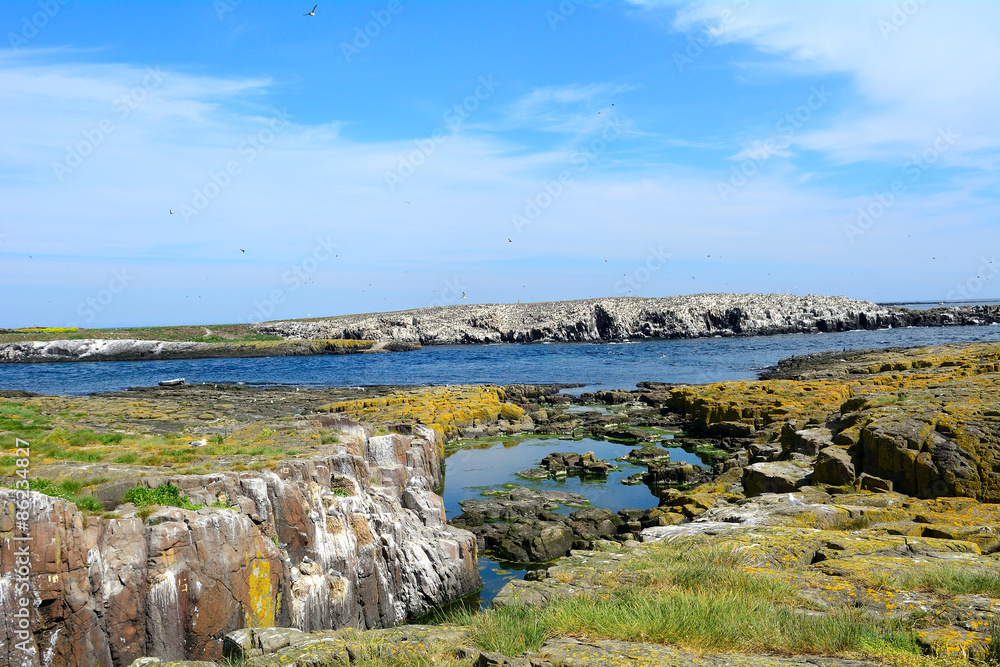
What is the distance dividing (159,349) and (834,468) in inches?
4552

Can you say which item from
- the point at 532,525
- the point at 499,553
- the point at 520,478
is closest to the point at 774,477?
the point at 532,525

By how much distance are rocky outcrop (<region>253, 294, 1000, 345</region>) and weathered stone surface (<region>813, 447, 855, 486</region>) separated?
4222 inches

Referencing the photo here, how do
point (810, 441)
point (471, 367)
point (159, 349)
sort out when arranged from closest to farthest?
1. point (810, 441)
2. point (471, 367)
3. point (159, 349)

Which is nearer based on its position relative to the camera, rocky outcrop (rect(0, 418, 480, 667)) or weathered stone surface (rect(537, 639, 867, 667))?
weathered stone surface (rect(537, 639, 867, 667))

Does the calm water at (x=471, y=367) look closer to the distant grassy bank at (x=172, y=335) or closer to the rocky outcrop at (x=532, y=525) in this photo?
the distant grassy bank at (x=172, y=335)

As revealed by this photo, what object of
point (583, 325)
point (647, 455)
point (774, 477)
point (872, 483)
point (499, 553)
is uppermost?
point (583, 325)

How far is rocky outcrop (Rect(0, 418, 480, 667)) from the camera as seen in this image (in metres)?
8.15

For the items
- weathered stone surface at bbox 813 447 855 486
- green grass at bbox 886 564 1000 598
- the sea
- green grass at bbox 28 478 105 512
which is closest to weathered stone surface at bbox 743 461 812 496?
weathered stone surface at bbox 813 447 855 486

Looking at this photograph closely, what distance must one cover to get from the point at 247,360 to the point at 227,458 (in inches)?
3679

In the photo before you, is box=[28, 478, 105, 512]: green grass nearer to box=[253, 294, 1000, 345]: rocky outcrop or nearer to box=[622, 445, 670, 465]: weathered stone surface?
box=[622, 445, 670, 465]: weathered stone surface

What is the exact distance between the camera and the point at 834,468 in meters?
14.5

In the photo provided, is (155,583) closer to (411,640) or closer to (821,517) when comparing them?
(411,640)

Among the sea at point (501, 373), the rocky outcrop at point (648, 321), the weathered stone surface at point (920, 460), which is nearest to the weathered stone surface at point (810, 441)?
the weathered stone surface at point (920, 460)

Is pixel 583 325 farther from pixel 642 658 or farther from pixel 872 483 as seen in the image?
pixel 642 658
